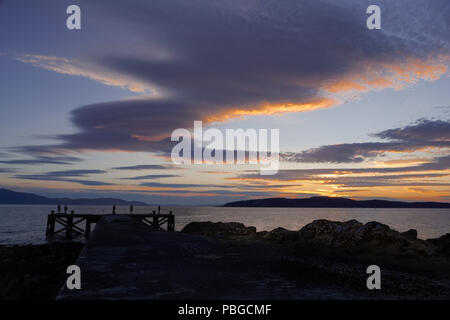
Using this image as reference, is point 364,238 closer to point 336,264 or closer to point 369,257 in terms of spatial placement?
point 369,257

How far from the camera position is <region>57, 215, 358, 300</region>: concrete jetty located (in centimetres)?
627

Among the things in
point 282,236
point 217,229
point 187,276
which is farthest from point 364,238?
point 217,229

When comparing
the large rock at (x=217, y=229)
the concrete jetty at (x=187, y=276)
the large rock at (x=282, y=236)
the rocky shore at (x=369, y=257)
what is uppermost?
the concrete jetty at (x=187, y=276)

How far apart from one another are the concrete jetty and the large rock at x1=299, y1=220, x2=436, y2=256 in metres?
6.53

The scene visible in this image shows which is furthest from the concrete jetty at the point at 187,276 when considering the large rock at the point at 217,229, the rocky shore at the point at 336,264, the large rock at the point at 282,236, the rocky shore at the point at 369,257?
the large rock at the point at 217,229

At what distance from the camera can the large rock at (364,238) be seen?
14705 millimetres

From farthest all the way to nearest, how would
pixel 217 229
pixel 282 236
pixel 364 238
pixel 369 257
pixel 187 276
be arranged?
1. pixel 217 229
2. pixel 282 236
3. pixel 364 238
4. pixel 369 257
5. pixel 187 276

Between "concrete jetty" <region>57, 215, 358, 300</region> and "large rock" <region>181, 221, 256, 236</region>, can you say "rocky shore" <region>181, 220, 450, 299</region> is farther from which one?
"large rock" <region>181, 221, 256, 236</region>

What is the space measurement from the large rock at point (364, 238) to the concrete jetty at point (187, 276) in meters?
6.53

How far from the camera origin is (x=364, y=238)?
53.1ft

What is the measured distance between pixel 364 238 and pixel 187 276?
11479 mm

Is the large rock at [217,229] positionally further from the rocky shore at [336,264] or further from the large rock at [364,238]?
the large rock at [364,238]
